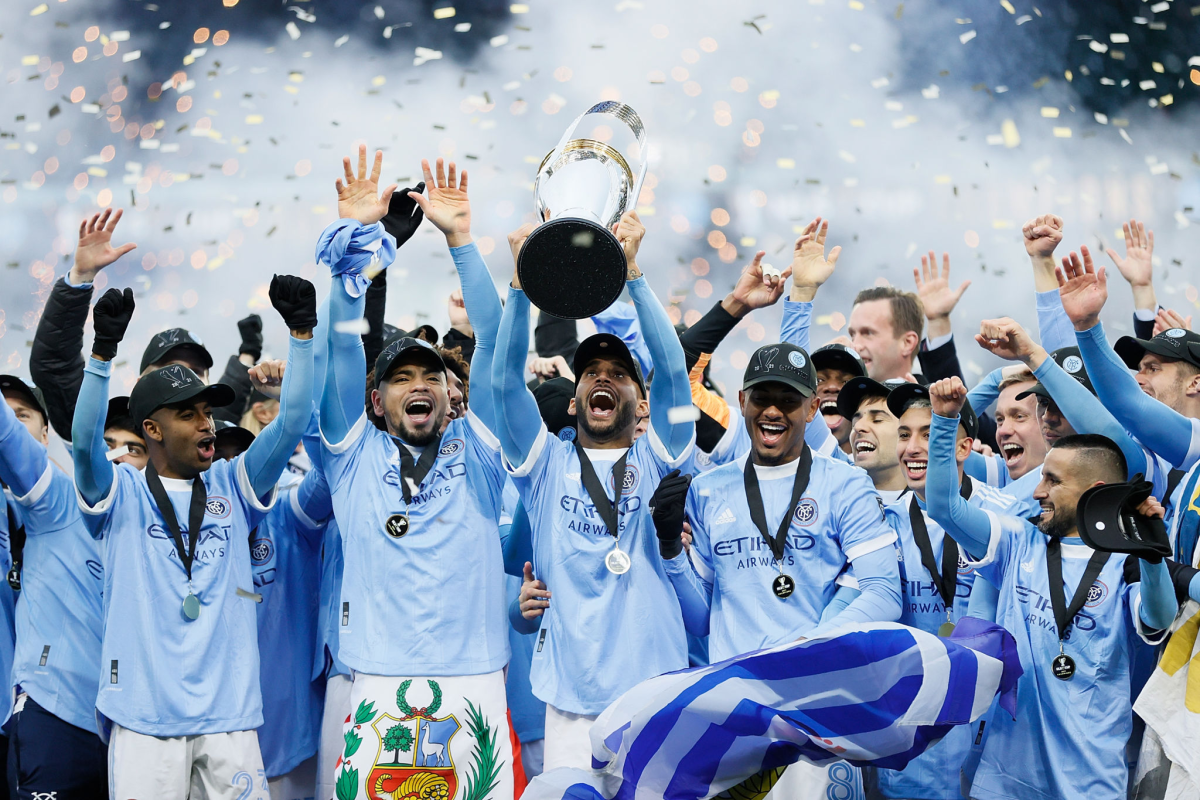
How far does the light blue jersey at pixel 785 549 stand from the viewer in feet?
13.2

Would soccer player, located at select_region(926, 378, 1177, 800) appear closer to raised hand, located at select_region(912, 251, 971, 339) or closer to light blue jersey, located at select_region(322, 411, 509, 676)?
light blue jersey, located at select_region(322, 411, 509, 676)

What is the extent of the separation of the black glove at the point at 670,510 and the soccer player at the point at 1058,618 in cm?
88

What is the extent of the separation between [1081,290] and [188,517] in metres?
3.49

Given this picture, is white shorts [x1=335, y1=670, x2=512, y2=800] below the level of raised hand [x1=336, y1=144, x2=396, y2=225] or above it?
below

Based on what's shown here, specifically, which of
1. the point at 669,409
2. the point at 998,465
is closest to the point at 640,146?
the point at 669,409

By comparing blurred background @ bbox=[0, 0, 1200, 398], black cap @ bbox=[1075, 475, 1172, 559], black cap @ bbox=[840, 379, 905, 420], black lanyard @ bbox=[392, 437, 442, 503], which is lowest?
black cap @ bbox=[1075, 475, 1172, 559]

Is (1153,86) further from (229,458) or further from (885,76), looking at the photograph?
(229,458)

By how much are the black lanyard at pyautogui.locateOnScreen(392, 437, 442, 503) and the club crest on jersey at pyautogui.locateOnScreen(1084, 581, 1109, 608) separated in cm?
234

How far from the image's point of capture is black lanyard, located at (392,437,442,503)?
4.39 meters

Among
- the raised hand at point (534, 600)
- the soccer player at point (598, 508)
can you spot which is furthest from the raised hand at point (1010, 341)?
the raised hand at point (534, 600)

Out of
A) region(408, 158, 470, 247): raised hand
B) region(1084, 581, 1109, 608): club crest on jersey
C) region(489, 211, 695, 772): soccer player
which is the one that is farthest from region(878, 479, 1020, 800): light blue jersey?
region(408, 158, 470, 247): raised hand

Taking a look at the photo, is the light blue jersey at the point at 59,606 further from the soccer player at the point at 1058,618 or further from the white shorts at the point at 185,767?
the soccer player at the point at 1058,618

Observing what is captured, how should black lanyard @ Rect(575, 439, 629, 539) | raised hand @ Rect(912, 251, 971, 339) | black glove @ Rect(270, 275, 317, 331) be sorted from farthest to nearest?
raised hand @ Rect(912, 251, 971, 339) < black glove @ Rect(270, 275, 317, 331) < black lanyard @ Rect(575, 439, 629, 539)

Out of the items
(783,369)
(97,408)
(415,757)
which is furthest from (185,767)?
(783,369)
